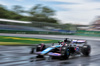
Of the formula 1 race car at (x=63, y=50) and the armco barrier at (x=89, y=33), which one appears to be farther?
the armco barrier at (x=89, y=33)

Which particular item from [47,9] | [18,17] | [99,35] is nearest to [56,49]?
[99,35]

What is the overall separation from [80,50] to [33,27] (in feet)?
114

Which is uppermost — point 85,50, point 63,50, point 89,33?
point 89,33

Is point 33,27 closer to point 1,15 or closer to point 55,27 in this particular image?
point 55,27

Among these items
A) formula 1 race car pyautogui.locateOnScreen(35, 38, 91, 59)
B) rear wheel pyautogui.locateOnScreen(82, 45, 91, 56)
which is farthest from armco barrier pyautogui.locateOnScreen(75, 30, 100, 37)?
rear wheel pyautogui.locateOnScreen(82, 45, 91, 56)

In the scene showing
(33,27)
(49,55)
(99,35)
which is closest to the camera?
(49,55)

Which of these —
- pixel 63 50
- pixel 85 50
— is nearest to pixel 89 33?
pixel 85 50

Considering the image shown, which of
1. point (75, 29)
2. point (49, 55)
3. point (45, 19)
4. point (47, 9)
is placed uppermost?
point (47, 9)

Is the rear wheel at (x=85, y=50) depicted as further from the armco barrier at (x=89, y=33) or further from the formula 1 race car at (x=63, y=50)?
the armco barrier at (x=89, y=33)

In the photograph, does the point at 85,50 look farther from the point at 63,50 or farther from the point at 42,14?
the point at 42,14

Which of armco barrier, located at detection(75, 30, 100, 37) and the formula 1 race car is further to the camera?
armco barrier, located at detection(75, 30, 100, 37)

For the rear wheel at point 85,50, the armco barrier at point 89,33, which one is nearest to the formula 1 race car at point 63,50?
the rear wheel at point 85,50

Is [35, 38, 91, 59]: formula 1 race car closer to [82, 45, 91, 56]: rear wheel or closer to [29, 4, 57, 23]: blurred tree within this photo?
[82, 45, 91, 56]: rear wheel

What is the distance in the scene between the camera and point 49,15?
331ft
